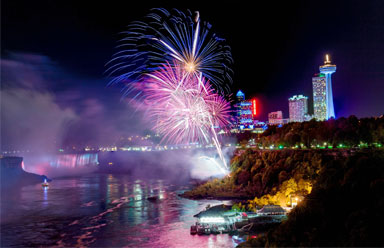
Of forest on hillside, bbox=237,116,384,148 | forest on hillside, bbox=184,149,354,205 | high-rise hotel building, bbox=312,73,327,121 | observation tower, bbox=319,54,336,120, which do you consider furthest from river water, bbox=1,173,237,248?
high-rise hotel building, bbox=312,73,327,121

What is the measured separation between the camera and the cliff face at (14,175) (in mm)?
36844

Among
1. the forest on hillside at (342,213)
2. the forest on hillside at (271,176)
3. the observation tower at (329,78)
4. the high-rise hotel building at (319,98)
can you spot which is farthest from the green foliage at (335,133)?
the high-rise hotel building at (319,98)

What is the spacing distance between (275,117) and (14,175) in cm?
4947

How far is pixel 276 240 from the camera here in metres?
11.2

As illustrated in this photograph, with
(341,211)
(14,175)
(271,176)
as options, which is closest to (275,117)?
(271,176)

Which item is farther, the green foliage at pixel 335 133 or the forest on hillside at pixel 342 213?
the green foliage at pixel 335 133

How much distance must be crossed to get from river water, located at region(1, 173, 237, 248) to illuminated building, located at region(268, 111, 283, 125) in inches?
1722

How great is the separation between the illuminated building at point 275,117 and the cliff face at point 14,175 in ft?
149

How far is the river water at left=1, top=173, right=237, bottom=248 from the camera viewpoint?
1603cm

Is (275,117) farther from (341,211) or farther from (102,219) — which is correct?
(341,211)

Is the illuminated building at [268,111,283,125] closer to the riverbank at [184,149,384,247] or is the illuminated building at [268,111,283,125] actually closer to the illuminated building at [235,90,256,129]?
the illuminated building at [235,90,256,129]

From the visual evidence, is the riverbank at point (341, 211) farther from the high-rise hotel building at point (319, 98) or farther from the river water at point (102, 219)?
the high-rise hotel building at point (319, 98)

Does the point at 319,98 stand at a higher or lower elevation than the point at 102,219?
higher

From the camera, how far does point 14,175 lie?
38.3 meters
